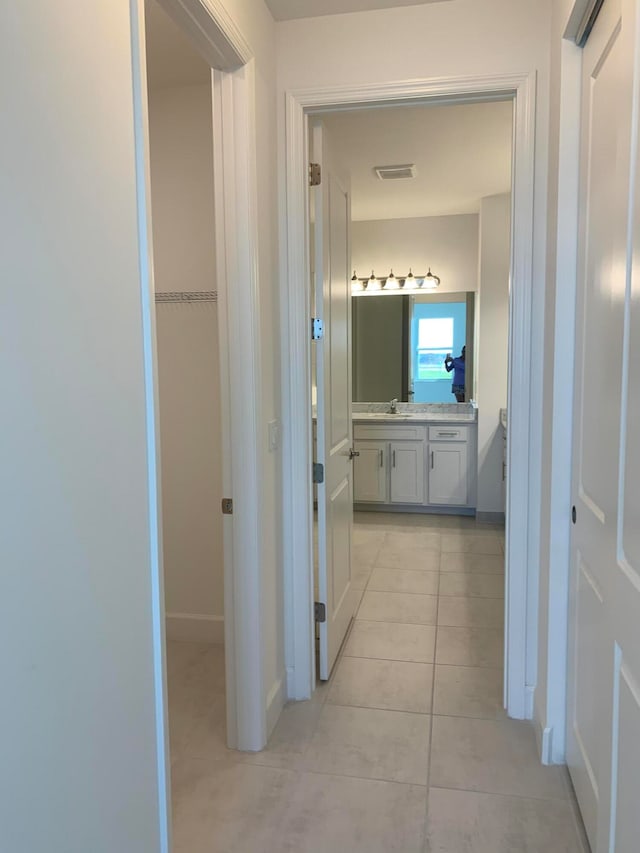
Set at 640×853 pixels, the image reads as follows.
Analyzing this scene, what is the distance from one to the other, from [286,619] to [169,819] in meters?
1.09

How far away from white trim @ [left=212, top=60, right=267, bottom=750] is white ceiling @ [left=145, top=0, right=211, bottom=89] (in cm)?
51

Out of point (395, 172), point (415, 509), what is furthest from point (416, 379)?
point (395, 172)

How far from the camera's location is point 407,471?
17.6 ft

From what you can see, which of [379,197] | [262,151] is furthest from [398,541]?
[262,151]

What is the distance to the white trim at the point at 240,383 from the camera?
6.49 ft

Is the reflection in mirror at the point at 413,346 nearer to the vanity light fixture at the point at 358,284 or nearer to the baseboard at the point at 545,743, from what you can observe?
the vanity light fixture at the point at 358,284

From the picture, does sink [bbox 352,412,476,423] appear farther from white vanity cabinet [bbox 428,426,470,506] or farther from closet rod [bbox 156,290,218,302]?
closet rod [bbox 156,290,218,302]

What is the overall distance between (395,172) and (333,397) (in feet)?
7.01

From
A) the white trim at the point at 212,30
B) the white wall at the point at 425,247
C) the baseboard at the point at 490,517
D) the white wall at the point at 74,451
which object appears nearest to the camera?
the white wall at the point at 74,451

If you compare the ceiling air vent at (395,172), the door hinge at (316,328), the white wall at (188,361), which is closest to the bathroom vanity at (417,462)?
the ceiling air vent at (395,172)

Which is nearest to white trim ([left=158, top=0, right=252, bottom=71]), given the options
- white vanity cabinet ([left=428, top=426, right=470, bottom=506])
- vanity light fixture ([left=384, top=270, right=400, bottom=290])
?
white vanity cabinet ([left=428, top=426, right=470, bottom=506])

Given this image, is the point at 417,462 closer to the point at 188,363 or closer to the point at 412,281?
the point at 412,281

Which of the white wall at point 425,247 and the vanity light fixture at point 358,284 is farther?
the vanity light fixture at point 358,284

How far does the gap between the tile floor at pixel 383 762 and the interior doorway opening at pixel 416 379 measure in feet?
0.15
